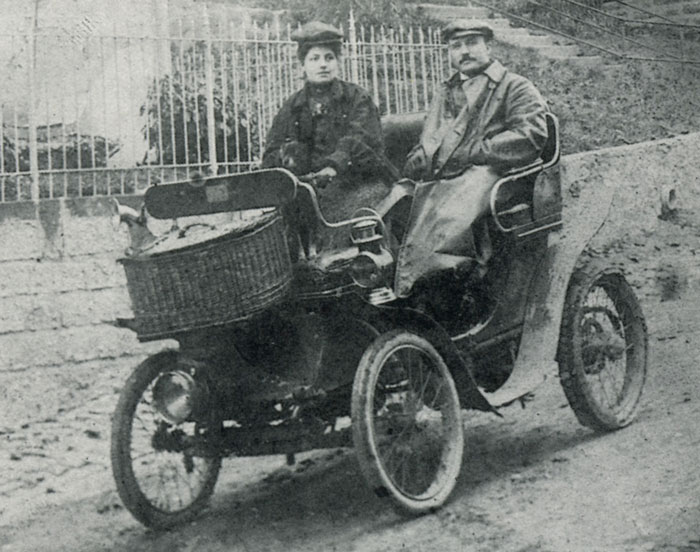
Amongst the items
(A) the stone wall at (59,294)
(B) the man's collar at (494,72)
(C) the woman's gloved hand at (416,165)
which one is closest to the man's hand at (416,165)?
(C) the woman's gloved hand at (416,165)

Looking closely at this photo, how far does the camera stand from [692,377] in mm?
4949

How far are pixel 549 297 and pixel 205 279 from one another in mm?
1763

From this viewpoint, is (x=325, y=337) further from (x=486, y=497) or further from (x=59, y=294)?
(x=59, y=294)

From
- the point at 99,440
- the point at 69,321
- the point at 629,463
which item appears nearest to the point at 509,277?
the point at 629,463

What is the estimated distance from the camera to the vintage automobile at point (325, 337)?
3.42m

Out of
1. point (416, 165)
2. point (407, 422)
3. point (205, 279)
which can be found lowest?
point (407, 422)

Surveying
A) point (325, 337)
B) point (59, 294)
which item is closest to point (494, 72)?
point (325, 337)

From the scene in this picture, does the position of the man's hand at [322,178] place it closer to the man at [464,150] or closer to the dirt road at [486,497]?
the man at [464,150]

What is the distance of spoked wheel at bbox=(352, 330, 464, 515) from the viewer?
11.2ft

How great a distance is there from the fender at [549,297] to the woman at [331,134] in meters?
0.88

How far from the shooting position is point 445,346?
12.9 feet

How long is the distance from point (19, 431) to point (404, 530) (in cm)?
307

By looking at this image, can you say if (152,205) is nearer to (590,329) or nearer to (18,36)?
(590,329)

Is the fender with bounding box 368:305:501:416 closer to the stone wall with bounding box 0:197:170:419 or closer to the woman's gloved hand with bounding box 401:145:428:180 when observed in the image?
the woman's gloved hand with bounding box 401:145:428:180
